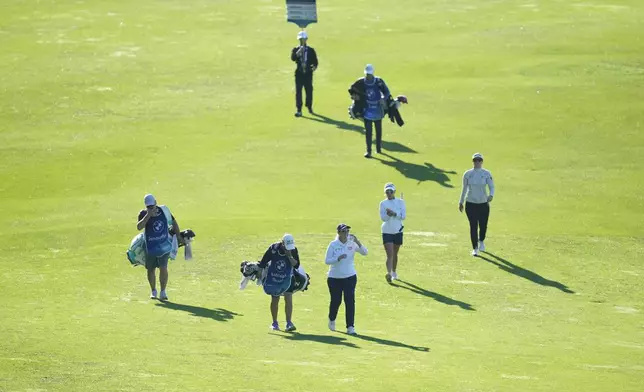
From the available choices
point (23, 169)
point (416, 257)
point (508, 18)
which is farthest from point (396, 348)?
point (508, 18)

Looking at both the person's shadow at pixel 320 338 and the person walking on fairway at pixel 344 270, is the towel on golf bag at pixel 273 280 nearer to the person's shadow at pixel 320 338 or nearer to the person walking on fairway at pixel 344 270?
the person walking on fairway at pixel 344 270

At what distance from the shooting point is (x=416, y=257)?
27.9 m

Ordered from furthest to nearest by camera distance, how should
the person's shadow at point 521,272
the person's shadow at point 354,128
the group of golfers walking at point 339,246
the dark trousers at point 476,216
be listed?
the person's shadow at point 354,128, the dark trousers at point 476,216, the person's shadow at point 521,272, the group of golfers walking at point 339,246

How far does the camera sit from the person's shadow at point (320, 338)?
2123 centimetres

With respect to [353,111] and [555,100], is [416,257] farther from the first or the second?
[555,100]

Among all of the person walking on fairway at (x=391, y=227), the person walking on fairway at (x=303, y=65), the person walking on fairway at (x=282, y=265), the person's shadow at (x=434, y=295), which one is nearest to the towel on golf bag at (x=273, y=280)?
the person walking on fairway at (x=282, y=265)

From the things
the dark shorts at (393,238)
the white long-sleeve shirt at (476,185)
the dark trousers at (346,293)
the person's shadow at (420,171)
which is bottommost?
the dark trousers at (346,293)

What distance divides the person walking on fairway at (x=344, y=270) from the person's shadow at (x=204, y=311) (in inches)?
82.4

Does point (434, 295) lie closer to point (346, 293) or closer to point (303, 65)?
point (346, 293)

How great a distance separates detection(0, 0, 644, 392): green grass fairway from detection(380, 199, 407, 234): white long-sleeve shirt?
1094mm

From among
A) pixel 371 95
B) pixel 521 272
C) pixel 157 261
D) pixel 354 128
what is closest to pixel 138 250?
pixel 157 261

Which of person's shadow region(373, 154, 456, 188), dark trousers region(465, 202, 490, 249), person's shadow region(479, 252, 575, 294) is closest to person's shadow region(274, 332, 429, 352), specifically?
person's shadow region(479, 252, 575, 294)

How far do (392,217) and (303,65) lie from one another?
13784 mm

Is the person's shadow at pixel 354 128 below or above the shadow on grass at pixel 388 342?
above
